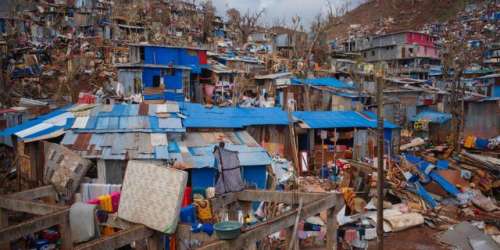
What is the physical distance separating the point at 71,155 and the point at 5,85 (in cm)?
1703

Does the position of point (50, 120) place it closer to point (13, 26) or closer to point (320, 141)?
point (320, 141)

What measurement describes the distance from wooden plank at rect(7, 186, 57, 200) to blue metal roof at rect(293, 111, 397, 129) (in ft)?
41.1

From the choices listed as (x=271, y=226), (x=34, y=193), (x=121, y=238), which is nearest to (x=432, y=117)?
(x=271, y=226)

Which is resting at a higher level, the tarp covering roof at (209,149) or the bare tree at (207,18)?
the bare tree at (207,18)

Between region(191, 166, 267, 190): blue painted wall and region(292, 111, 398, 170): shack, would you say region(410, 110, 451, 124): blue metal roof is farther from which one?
region(191, 166, 267, 190): blue painted wall

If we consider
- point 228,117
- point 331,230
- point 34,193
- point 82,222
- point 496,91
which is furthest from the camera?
point 496,91

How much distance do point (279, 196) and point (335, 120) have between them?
535 inches

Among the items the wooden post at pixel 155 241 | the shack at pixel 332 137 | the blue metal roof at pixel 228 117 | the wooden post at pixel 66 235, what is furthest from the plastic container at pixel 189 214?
the shack at pixel 332 137

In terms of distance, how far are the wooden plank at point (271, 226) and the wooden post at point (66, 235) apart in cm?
365

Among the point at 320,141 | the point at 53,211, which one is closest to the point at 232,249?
the point at 53,211

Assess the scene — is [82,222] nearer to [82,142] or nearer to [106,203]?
[106,203]

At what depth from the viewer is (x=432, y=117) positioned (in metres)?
28.8

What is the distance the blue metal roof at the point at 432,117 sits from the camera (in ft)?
92.5

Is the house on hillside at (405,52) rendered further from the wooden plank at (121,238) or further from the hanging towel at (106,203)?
the wooden plank at (121,238)
